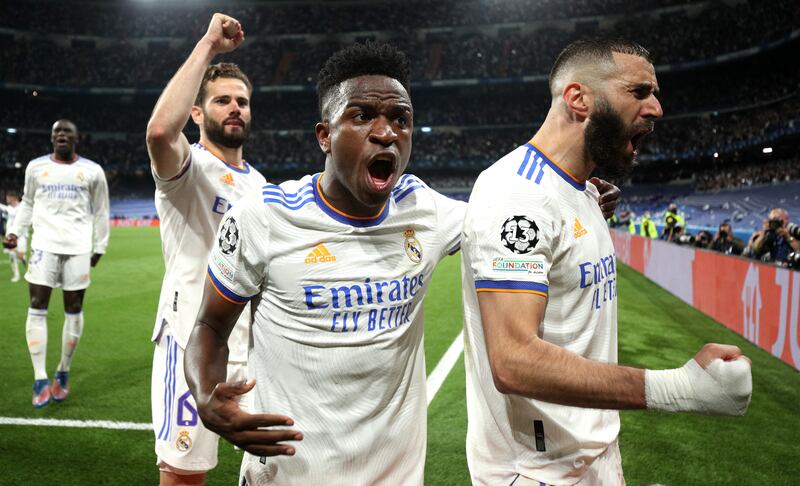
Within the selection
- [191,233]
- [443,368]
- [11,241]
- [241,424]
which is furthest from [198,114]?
[11,241]

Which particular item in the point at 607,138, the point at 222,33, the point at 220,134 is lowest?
the point at 220,134

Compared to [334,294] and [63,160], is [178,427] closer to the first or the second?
[334,294]

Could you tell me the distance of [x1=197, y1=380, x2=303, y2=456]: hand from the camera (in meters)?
1.61

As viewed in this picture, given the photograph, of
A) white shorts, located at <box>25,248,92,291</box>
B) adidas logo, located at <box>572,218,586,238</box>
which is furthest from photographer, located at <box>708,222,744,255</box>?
adidas logo, located at <box>572,218,586,238</box>

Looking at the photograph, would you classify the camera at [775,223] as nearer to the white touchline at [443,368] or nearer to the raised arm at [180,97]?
the white touchline at [443,368]

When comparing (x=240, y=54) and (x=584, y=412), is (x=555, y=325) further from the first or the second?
(x=240, y=54)

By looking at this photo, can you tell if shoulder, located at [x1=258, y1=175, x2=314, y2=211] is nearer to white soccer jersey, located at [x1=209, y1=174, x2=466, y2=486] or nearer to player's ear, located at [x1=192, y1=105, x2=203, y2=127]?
white soccer jersey, located at [x1=209, y1=174, x2=466, y2=486]

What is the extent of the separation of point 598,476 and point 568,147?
1064 millimetres

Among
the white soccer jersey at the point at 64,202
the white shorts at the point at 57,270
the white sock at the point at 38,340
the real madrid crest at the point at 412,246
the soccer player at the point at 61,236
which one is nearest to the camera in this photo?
the real madrid crest at the point at 412,246

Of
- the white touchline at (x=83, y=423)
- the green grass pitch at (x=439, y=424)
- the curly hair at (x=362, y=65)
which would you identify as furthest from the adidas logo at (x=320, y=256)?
the white touchline at (x=83, y=423)

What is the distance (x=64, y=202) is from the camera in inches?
229

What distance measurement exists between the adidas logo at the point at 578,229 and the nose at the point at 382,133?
62 cm

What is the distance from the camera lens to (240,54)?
173ft

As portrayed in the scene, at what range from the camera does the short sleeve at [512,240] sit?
1.66 metres
